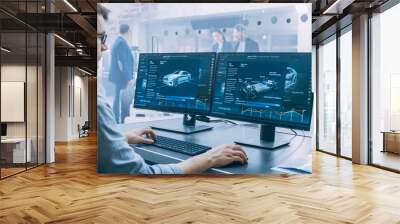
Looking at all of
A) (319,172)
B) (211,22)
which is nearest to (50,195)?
(211,22)

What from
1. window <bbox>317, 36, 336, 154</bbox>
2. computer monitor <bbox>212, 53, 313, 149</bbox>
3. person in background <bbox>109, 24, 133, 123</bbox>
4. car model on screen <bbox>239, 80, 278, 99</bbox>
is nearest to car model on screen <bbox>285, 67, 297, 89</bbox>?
computer monitor <bbox>212, 53, 313, 149</bbox>

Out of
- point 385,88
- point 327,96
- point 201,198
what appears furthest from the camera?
point 327,96

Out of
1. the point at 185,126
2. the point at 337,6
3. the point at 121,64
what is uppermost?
the point at 337,6

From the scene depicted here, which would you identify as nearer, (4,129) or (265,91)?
(265,91)

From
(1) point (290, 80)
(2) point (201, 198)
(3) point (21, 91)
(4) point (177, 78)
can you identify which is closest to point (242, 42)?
(1) point (290, 80)

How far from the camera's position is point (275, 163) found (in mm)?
6383

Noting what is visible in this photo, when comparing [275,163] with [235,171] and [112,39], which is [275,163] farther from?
[112,39]

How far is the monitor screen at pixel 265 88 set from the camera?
6.33 meters

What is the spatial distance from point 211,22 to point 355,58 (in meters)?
3.78

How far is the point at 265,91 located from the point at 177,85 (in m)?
1.52

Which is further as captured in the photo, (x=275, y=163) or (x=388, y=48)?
(x=388, y=48)

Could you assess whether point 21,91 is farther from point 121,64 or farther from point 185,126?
point 185,126

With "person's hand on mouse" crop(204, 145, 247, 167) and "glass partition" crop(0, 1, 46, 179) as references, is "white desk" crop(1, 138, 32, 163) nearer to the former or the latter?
"glass partition" crop(0, 1, 46, 179)

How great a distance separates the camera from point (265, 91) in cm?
639
